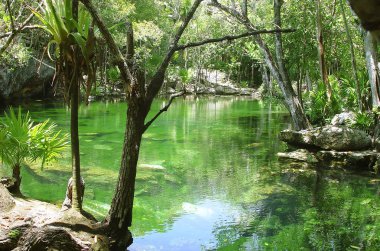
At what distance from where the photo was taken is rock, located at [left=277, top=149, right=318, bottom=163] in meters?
13.0

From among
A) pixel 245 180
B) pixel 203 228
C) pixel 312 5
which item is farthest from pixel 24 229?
pixel 312 5

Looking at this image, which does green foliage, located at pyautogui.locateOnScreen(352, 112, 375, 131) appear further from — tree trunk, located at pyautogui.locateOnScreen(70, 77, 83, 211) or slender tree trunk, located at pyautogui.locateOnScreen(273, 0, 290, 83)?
tree trunk, located at pyautogui.locateOnScreen(70, 77, 83, 211)

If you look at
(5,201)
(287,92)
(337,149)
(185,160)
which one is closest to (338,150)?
(337,149)

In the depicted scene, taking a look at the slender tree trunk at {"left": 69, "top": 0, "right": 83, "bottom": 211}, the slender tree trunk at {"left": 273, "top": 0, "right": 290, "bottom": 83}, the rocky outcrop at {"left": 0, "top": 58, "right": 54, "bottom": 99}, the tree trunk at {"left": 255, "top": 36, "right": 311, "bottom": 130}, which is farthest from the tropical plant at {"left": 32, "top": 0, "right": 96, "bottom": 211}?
the rocky outcrop at {"left": 0, "top": 58, "right": 54, "bottom": 99}

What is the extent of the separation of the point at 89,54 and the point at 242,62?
163 feet

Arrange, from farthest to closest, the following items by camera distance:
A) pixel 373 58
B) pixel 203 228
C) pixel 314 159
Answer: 1. pixel 314 159
2. pixel 373 58
3. pixel 203 228

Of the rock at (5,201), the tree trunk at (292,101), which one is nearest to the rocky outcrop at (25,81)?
the tree trunk at (292,101)

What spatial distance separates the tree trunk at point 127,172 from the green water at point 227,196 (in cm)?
94

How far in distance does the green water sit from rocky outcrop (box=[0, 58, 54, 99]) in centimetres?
1469

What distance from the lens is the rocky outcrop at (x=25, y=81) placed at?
2852 centimetres

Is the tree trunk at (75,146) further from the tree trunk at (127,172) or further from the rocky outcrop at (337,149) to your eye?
the rocky outcrop at (337,149)

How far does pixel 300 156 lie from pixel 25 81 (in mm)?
24624

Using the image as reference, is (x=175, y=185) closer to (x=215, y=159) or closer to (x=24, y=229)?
(x=215, y=159)

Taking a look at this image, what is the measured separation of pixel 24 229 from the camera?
17.3ft
